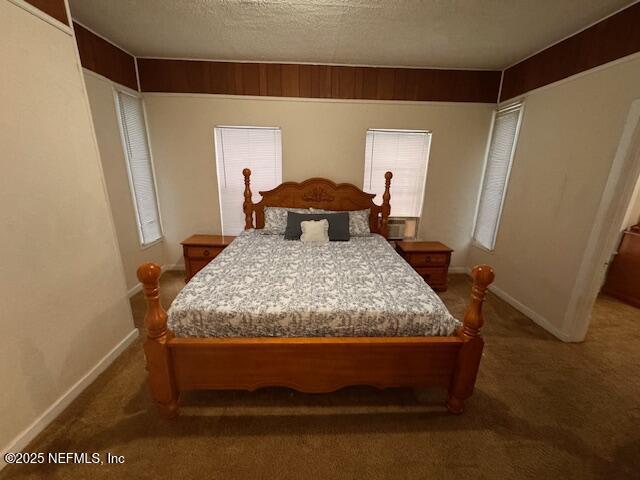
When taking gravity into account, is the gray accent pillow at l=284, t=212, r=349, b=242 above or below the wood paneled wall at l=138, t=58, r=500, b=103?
below

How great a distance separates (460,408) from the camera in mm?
1564

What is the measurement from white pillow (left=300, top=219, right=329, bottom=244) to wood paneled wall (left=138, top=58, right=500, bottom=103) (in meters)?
1.55

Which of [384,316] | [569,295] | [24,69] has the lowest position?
[569,295]

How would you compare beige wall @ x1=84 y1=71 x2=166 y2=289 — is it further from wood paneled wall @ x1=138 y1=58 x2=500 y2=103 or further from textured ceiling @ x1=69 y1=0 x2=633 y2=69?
wood paneled wall @ x1=138 y1=58 x2=500 y2=103

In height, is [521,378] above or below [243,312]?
below

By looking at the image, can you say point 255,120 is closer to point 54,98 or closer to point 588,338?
point 54,98

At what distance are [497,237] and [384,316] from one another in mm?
2467

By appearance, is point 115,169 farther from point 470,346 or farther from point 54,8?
point 470,346

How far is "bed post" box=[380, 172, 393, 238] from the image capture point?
3178mm

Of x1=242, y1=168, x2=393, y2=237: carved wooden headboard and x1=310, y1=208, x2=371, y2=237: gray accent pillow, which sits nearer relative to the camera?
x1=310, y1=208, x2=371, y2=237: gray accent pillow

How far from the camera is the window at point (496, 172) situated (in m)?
2.94

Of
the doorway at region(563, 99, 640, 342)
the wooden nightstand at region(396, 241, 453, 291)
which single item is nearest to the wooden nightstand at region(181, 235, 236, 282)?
the wooden nightstand at region(396, 241, 453, 291)

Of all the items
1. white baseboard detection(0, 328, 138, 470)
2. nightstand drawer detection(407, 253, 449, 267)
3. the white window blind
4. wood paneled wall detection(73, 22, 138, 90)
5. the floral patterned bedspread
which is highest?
wood paneled wall detection(73, 22, 138, 90)

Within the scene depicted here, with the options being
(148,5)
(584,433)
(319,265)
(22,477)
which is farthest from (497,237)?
(22,477)
